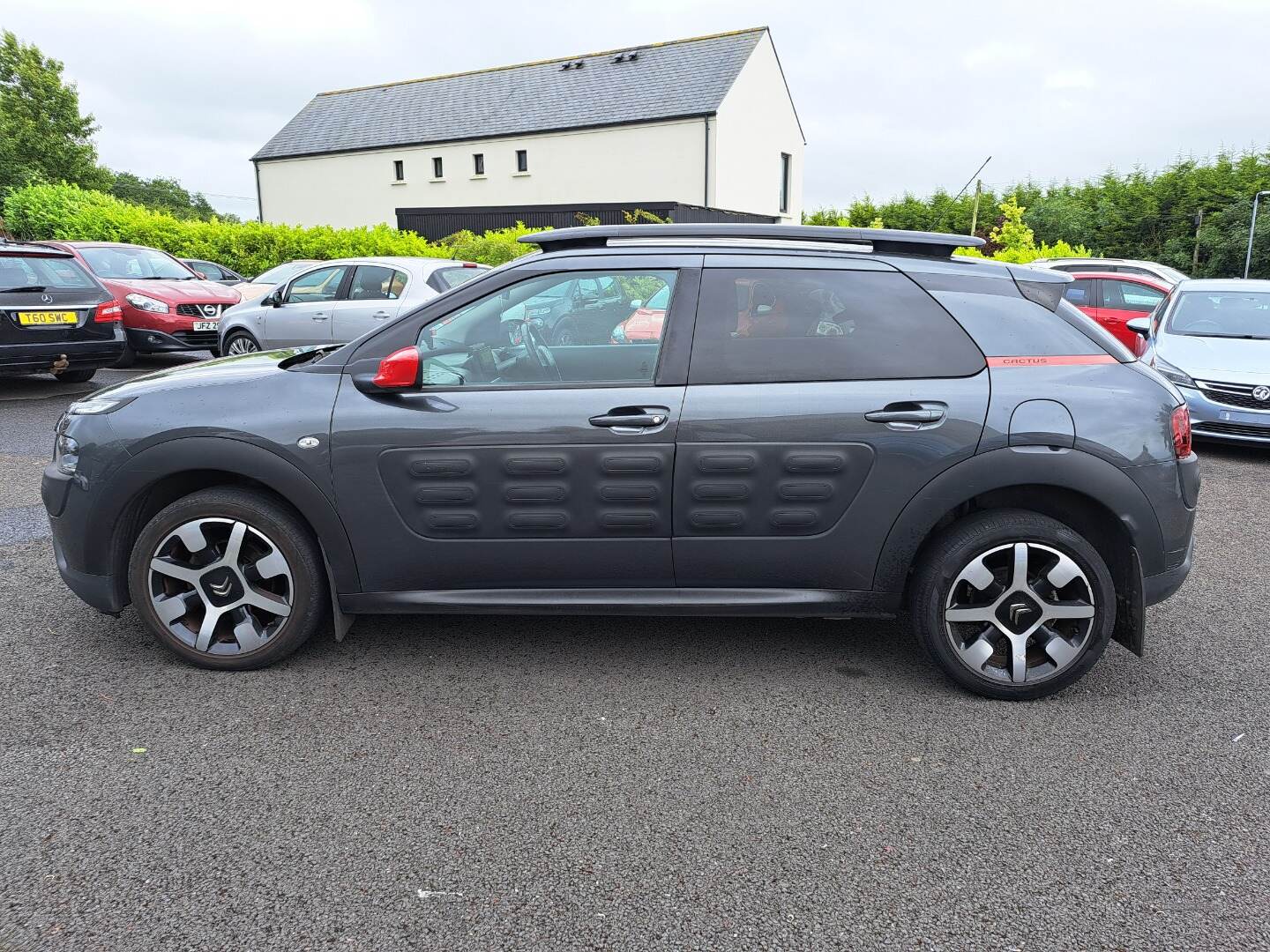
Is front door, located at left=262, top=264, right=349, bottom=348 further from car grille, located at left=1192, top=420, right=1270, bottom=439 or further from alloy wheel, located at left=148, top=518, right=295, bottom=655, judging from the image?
car grille, located at left=1192, top=420, right=1270, bottom=439

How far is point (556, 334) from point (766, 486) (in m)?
1.05

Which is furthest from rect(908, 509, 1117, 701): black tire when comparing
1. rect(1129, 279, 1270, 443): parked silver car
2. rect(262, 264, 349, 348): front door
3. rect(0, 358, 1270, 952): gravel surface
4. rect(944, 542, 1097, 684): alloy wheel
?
rect(262, 264, 349, 348): front door

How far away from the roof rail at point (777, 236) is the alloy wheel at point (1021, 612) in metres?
1.22

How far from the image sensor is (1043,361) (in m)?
3.49

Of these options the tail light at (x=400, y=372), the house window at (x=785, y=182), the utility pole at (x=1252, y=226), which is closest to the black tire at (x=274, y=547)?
the tail light at (x=400, y=372)

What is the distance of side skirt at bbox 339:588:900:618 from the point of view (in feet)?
11.7

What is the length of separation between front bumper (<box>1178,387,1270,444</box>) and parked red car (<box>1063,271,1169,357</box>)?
487cm

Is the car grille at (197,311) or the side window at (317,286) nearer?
the side window at (317,286)

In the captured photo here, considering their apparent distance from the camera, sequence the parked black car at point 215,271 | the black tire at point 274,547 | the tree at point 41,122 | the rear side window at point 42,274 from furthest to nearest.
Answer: the tree at point 41,122, the parked black car at point 215,271, the rear side window at point 42,274, the black tire at point 274,547

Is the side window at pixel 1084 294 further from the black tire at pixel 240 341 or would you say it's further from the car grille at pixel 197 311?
the car grille at pixel 197 311

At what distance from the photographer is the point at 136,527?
3816 millimetres

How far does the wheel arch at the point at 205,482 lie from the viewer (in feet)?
11.7

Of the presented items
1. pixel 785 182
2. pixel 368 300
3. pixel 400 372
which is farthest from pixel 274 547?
pixel 785 182

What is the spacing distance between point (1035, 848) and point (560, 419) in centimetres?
205
